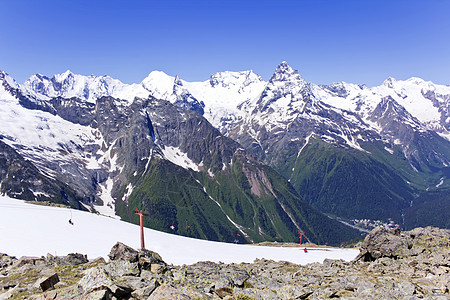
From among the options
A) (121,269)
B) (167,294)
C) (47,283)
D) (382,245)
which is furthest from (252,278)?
(382,245)

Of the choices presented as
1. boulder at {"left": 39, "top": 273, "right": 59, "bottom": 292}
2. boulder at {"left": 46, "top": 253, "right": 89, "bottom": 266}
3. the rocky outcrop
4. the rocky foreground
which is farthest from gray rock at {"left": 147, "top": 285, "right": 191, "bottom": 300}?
the rocky outcrop

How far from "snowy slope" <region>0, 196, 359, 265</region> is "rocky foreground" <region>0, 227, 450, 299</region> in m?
10.8

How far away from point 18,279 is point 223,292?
20716 mm

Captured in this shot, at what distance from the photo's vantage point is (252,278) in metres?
31.1

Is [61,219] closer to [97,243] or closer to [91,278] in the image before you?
[97,243]

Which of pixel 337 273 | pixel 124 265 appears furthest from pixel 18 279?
pixel 337 273

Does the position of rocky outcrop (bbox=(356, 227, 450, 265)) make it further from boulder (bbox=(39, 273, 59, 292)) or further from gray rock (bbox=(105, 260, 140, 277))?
boulder (bbox=(39, 273, 59, 292))

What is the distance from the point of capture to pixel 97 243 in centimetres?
5762

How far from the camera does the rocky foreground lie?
69.5 feet

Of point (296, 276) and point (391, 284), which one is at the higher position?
point (391, 284)

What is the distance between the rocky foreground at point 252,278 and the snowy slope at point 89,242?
1083cm

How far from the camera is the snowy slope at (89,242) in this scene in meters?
52.6

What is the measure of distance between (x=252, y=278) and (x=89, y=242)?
38155 millimetres

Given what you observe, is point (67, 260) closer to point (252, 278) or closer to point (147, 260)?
point (147, 260)
